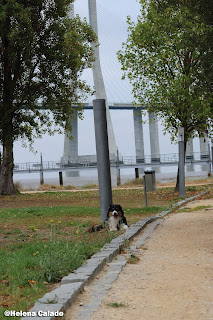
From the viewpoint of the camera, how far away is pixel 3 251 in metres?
7.09

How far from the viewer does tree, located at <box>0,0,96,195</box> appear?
67.6 ft

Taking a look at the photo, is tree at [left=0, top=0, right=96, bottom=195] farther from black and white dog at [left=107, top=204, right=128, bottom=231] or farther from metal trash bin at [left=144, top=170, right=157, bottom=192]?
black and white dog at [left=107, top=204, right=128, bottom=231]

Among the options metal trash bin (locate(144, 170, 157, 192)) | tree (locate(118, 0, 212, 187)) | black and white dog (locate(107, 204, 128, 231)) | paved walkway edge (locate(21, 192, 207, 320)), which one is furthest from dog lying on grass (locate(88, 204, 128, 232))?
tree (locate(118, 0, 212, 187))

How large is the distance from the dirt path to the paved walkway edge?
25 centimetres

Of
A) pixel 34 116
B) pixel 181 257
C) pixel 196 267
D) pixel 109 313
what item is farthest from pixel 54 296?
pixel 34 116

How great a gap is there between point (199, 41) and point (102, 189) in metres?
3.68

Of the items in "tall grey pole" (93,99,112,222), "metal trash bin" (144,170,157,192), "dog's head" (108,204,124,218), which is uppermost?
"tall grey pole" (93,99,112,222)

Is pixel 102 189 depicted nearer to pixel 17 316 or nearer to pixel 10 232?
pixel 10 232

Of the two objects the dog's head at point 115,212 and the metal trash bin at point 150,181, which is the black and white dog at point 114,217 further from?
the metal trash bin at point 150,181

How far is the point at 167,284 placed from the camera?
510 centimetres

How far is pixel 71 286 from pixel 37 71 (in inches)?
699

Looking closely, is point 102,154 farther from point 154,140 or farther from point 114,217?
point 154,140

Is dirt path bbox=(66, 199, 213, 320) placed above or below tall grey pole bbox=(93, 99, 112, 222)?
below

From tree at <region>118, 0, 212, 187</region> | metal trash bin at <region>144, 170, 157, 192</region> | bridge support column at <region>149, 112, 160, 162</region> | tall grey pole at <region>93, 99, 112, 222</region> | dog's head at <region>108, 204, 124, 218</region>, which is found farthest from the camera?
bridge support column at <region>149, 112, 160, 162</region>
